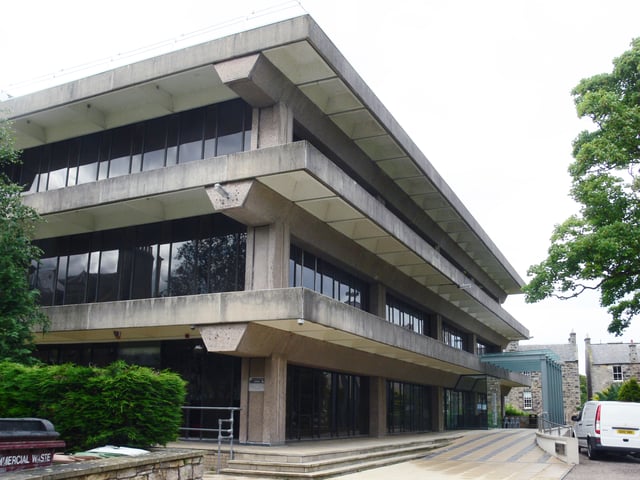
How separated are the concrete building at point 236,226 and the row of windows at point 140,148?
2.3 inches

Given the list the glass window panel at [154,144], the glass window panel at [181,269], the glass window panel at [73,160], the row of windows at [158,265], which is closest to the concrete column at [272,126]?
the row of windows at [158,265]

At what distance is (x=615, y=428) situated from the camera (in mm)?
17625

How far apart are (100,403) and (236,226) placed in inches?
340

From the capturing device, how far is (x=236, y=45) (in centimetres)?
1725

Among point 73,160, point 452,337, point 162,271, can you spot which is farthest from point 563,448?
point 452,337

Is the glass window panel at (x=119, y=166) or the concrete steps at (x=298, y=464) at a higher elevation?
the glass window panel at (x=119, y=166)

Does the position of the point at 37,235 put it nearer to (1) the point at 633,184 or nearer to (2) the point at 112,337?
(2) the point at 112,337

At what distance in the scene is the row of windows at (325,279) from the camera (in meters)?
19.6

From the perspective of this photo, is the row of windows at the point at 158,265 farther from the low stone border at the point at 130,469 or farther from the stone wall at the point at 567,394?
the stone wall at the point at 567,394

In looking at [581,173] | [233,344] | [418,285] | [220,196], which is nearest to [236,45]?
[220,196]

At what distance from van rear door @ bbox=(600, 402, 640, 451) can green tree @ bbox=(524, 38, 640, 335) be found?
3468 millimetres

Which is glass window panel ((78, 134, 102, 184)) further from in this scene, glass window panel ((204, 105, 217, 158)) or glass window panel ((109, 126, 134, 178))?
glass window panel ((204, 105, 217, 158))

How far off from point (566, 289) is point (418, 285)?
31.2ft

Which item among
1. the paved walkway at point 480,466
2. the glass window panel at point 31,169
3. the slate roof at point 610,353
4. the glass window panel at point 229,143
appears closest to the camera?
the paved walkway at point 480,466
